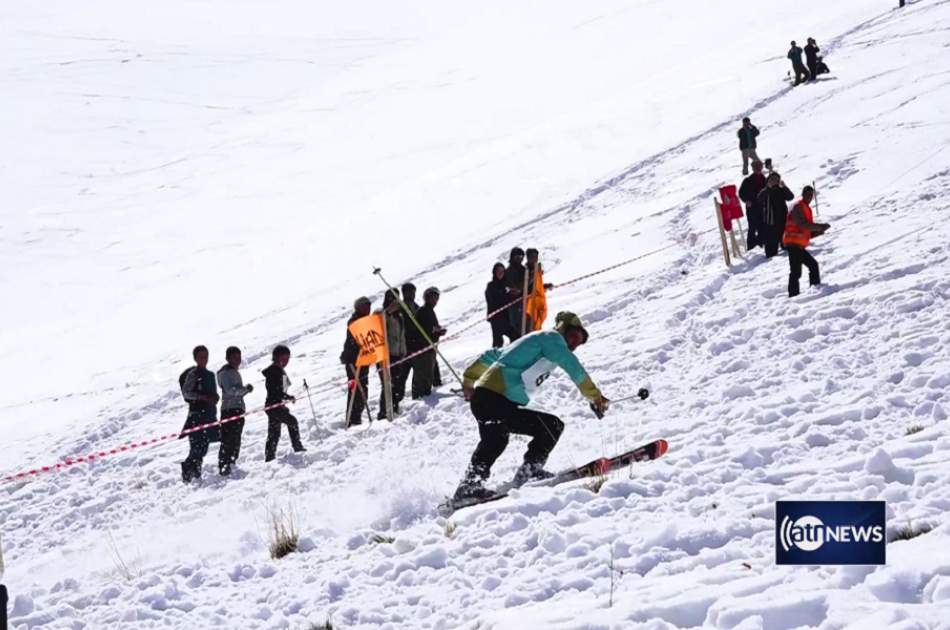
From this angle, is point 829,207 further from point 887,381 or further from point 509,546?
point 509,546

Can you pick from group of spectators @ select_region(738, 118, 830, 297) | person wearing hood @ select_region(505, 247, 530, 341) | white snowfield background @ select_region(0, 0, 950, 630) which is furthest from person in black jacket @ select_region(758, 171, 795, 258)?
person wearing hood @ select_region(505, 247, 530, 341)

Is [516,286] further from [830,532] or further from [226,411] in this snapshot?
[830,532]

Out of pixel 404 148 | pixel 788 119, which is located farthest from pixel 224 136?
pixel 788 119

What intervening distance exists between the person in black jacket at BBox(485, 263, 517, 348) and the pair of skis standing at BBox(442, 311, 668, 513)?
6.60 metres

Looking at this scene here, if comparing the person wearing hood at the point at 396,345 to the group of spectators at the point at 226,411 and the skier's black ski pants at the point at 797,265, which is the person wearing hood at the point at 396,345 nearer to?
the group of spectators at the point at 226,411

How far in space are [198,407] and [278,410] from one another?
0.99 m

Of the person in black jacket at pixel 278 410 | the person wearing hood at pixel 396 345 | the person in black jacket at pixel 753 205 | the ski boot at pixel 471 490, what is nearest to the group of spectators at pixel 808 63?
the person in black jacket at pixel 753 205

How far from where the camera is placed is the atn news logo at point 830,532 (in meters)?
5.22

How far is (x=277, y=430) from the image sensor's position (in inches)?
545

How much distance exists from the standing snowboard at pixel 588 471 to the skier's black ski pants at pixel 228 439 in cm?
555

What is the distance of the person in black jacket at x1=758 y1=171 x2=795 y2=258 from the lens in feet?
53.4

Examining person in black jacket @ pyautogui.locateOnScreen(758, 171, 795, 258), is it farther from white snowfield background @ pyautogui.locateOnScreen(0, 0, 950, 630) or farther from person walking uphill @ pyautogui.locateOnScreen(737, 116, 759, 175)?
person walking uphill @ pyautogui.locateOnScreen(737, 116, 759, 175)

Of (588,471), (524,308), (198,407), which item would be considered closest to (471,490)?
(588,471)

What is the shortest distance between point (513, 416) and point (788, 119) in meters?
23.6
